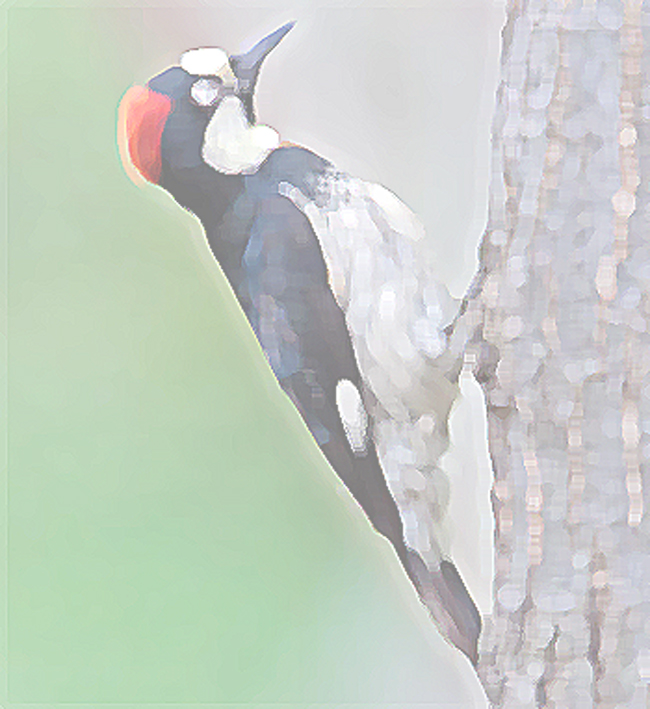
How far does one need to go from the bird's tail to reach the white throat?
33 centimetres

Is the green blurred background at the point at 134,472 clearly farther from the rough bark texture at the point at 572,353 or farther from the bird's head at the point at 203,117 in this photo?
the rough bark texture at the point at 572,353

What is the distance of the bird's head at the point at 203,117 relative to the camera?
1.62 feet

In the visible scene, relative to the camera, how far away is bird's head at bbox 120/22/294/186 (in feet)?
1.62

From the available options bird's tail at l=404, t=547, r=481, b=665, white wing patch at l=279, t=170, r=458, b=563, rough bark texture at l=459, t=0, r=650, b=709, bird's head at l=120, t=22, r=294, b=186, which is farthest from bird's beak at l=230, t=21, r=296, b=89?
bird's tail at l=404, t=547, r=481, b=665

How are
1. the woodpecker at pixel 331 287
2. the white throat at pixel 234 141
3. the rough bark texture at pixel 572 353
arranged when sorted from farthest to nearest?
the white throat at pixel 234 141
the woodpecker at pixel 331 287
the rough bark texture at pixel 572 353

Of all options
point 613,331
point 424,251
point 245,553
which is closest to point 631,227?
point 613,331

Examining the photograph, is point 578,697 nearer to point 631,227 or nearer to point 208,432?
point 631,227

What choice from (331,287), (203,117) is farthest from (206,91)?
(331,287)

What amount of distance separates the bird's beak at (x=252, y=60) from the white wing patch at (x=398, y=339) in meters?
0.13

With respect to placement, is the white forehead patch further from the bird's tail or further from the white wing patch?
the bird's tail

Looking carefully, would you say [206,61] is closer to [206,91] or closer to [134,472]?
[206,91]

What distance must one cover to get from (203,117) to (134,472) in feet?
1.40

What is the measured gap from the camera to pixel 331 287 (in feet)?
1.38

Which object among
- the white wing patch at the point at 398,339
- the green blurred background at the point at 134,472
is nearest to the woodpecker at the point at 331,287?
the white wing patch at the point at 398,339
